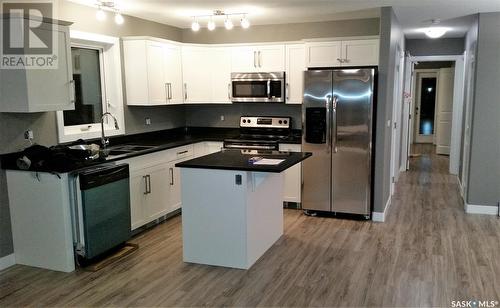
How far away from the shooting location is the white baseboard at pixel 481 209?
211 inches

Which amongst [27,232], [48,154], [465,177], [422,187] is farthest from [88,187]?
[422,187]

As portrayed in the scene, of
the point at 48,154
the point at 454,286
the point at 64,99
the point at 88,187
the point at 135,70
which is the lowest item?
the point at 454,286

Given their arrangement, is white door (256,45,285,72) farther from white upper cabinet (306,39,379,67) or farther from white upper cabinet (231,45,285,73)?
white upper cabinet (306,39,379,67)

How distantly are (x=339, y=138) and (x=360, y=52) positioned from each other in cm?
112

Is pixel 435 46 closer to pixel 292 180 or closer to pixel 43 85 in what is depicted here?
pixel 292 180

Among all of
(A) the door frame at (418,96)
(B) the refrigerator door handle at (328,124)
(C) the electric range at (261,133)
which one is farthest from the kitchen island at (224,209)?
(A) the door frame at (418,96)

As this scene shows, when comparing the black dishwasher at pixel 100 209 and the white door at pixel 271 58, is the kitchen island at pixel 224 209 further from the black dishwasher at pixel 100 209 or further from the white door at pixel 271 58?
the white door at pixel 271 58

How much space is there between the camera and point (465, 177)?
18.8ft

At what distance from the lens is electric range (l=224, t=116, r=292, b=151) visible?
5.57 m

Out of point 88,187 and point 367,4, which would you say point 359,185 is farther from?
point 88,187

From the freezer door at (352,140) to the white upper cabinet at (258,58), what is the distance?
1.01 meters

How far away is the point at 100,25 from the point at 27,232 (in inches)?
94.4

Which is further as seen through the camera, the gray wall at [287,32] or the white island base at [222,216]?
the gray wall at [287,32]

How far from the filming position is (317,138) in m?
5.17
